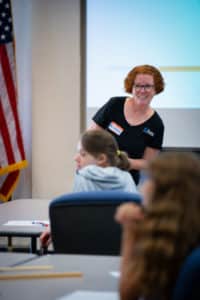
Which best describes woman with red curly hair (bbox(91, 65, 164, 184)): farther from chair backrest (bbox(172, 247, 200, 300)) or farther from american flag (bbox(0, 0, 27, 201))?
chair backrest (bbox(172, 247, 200, 300))

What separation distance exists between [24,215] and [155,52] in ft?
7.32

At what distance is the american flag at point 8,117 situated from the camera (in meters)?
5.02

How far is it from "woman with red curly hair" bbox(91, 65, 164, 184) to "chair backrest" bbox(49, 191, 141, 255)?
1.51m

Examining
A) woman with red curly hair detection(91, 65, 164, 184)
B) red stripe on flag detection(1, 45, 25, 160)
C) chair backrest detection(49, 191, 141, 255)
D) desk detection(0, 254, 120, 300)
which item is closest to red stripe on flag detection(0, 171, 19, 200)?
red stripe on flag detection(1, 45, 25, 160)

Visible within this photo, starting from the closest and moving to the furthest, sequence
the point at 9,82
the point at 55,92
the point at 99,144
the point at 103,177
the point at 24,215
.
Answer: the point at 103,177
the point at 99,144
the point at 24,215
the point at 9,82
the point at 55,92

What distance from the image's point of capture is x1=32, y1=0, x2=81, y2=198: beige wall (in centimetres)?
530

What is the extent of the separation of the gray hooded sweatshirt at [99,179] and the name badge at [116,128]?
1.15 m

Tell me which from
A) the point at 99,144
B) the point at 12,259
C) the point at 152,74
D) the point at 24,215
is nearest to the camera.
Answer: the point at 12,259

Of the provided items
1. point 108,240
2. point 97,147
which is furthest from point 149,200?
point 97,147

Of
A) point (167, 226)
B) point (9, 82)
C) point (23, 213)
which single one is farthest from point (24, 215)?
point (167, 226)

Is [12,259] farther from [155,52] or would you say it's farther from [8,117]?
[155,52]

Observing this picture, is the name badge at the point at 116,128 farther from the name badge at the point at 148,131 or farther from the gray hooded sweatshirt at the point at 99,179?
the gray hooded sweatshirt at the point at 99,179

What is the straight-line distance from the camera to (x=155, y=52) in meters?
5.18

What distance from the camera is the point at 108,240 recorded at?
2.51 m
